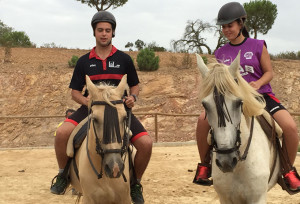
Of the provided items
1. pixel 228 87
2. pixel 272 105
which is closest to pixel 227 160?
pixel 228 87

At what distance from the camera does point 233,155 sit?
3125mm

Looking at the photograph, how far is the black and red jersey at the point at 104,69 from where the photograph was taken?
480 centimetres

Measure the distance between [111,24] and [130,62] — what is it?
0.59 m

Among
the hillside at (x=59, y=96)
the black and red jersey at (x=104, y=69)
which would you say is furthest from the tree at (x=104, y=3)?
the black and red jersey at (x=104, y=69)

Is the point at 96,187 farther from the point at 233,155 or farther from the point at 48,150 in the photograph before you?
the point at 48,150

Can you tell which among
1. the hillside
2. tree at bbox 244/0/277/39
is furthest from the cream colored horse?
tree at bbox 244/0/277/39

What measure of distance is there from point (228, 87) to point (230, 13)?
1455 mm

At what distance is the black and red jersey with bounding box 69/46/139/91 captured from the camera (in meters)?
4.80

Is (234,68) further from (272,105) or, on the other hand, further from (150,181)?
(150,181)

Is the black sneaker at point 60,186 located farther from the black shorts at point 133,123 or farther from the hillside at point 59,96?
the hillside at point 59,96

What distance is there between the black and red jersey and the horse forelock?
5.58 ft

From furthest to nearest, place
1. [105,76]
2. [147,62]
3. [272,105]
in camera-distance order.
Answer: [147,62], [105,76], [272,105]

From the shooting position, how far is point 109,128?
354 cm

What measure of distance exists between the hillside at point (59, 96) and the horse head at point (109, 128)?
17.4 meters
